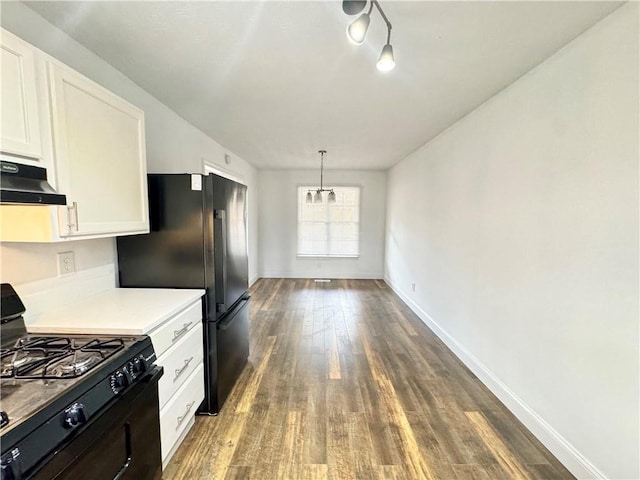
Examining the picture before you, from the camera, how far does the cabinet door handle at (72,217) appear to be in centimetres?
138

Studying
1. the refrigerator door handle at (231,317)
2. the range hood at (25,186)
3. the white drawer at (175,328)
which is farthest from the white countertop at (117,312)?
the range hood at (25,186)

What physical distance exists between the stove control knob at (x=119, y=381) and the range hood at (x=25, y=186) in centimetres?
74

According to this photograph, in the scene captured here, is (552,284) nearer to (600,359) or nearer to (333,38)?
(600,359)

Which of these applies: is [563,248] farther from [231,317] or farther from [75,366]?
[75,366]

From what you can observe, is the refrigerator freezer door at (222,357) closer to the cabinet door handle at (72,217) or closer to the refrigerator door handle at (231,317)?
the refrigerator door handle at (231,317)

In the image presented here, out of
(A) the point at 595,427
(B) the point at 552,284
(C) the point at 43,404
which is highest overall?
(B) the point at 552,284

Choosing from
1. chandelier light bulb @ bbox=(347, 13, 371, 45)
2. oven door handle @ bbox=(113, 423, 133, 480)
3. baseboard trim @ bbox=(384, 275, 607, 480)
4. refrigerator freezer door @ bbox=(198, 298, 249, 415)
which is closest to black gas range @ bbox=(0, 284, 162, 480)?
oven door handle @ bbox=(113, 423, 133, 480)

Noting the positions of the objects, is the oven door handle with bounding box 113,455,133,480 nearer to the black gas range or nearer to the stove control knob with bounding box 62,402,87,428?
the black gas range

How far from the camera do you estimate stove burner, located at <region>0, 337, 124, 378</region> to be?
109cm

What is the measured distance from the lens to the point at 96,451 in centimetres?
110

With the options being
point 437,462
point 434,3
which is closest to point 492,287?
point 437,462

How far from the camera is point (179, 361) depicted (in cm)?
179

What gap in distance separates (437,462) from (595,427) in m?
0.86

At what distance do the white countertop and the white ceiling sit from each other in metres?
1.52
